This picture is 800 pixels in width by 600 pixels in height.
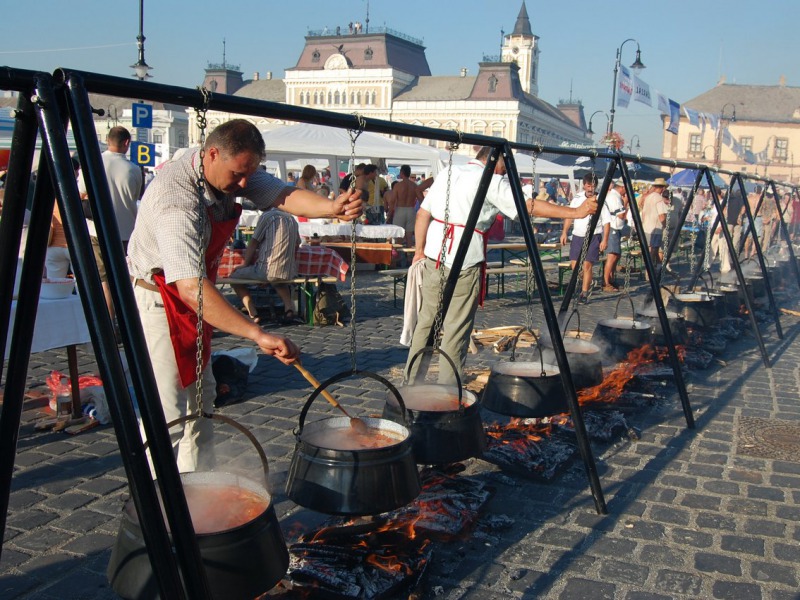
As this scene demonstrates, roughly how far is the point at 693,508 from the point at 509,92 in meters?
97.0

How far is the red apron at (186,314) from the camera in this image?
3.24 metres

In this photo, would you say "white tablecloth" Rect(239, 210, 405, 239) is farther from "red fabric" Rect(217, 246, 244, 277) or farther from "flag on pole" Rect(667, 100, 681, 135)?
"flag on pole" Rect(667, 100, 681, 135)

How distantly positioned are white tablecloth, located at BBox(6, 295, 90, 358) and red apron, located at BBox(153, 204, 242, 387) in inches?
73.4

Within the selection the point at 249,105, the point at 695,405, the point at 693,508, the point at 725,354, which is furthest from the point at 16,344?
the point at 725,354

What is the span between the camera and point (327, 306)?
30.8 feet

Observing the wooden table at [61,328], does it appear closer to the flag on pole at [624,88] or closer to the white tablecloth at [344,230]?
the white tablecloth at [344,230]

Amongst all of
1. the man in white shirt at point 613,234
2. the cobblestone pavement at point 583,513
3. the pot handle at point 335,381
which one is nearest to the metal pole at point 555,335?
the cobblestone pavement at point 583,513

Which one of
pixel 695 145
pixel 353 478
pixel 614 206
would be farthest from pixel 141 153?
pixel 695 145

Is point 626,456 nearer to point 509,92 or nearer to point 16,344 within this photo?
point 16,344

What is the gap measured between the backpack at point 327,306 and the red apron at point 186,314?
5.81 m

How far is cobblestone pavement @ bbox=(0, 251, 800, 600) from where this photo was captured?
325 centimetres

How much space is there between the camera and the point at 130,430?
1899 millimetres

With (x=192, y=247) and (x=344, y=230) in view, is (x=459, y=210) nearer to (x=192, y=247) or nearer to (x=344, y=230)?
(x=192, y=247)

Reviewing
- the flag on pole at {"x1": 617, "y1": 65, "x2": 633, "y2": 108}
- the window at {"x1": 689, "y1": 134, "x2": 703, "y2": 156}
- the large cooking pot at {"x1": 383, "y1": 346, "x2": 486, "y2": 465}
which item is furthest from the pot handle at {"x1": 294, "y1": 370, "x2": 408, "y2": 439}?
the window at {"x1": 689, "y1": 134, "x2": 703, "y2": 156}
